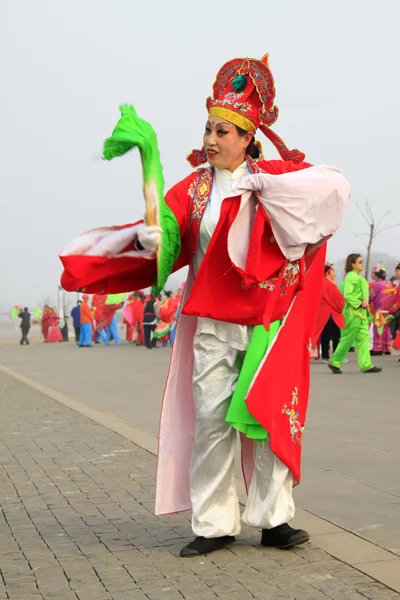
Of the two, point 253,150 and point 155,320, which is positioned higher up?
point 253,150

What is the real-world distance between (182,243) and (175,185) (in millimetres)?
272

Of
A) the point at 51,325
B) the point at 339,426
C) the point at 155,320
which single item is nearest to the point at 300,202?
the point at 339,426

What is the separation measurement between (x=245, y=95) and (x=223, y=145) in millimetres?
258

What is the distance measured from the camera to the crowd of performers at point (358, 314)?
15844mm

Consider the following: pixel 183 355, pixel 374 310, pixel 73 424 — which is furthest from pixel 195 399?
pixel 374 310

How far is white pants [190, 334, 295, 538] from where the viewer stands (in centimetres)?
452

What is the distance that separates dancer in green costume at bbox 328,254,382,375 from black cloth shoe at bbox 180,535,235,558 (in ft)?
37.2

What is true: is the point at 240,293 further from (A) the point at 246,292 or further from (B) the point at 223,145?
(B) the point at 223,145

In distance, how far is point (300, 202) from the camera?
14.6 feet

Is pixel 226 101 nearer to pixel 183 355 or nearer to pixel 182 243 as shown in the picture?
pixel 182 243

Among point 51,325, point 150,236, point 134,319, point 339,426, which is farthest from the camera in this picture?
point 51,325

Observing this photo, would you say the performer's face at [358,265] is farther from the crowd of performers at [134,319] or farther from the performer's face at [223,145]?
the crowd of performers at [134,319]

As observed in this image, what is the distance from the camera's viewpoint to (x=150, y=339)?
1193 inches

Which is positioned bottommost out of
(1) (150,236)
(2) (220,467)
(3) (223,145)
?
(2) (220,467)
